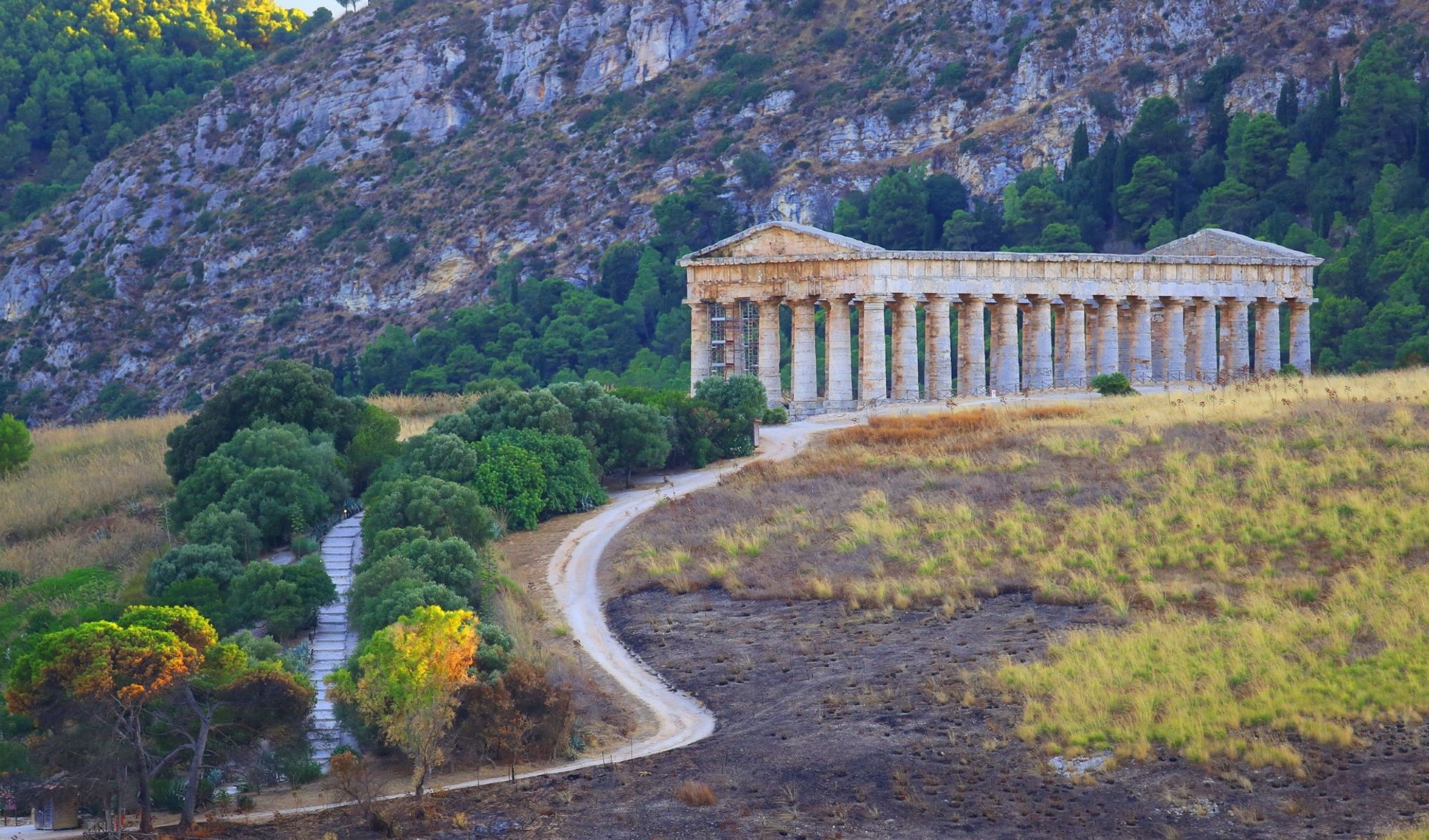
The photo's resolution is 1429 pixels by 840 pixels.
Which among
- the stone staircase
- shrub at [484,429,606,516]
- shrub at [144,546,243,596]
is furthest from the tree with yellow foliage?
shrub at [484,429,606,516]

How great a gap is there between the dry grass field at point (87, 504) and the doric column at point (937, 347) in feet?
87.3

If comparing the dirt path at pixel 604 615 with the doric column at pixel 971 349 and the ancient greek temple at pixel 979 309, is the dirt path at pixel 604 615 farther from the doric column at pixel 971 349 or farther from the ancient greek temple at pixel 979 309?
the doric column at pixel 971 349

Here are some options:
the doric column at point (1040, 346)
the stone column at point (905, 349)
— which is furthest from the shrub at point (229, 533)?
the doric column at point (1040, 346)

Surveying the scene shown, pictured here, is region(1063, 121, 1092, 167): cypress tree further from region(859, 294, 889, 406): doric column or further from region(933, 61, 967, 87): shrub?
region(859, 294, 889, 406): doric column

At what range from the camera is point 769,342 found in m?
69.8

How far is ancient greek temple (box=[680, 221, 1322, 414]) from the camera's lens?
68.1m

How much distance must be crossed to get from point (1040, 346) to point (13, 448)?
36.5 meters

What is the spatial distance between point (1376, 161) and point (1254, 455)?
203 feet

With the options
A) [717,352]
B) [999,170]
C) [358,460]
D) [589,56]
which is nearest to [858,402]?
[717,352]

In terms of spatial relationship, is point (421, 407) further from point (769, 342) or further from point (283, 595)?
point (283, 595)

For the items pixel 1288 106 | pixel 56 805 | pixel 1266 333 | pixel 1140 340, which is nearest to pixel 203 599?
pixel 56 805

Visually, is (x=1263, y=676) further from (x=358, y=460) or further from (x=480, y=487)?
(x=358, y=460)

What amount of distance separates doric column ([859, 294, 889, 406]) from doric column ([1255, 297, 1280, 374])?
16884 mm

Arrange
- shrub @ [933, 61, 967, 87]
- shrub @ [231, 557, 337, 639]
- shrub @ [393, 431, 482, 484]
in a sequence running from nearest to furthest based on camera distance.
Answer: shrub @ [231, 557, 337, 639]
shrub @ [393, 431, 482, 484]
shrub @ [933, 61, 967, 87]
